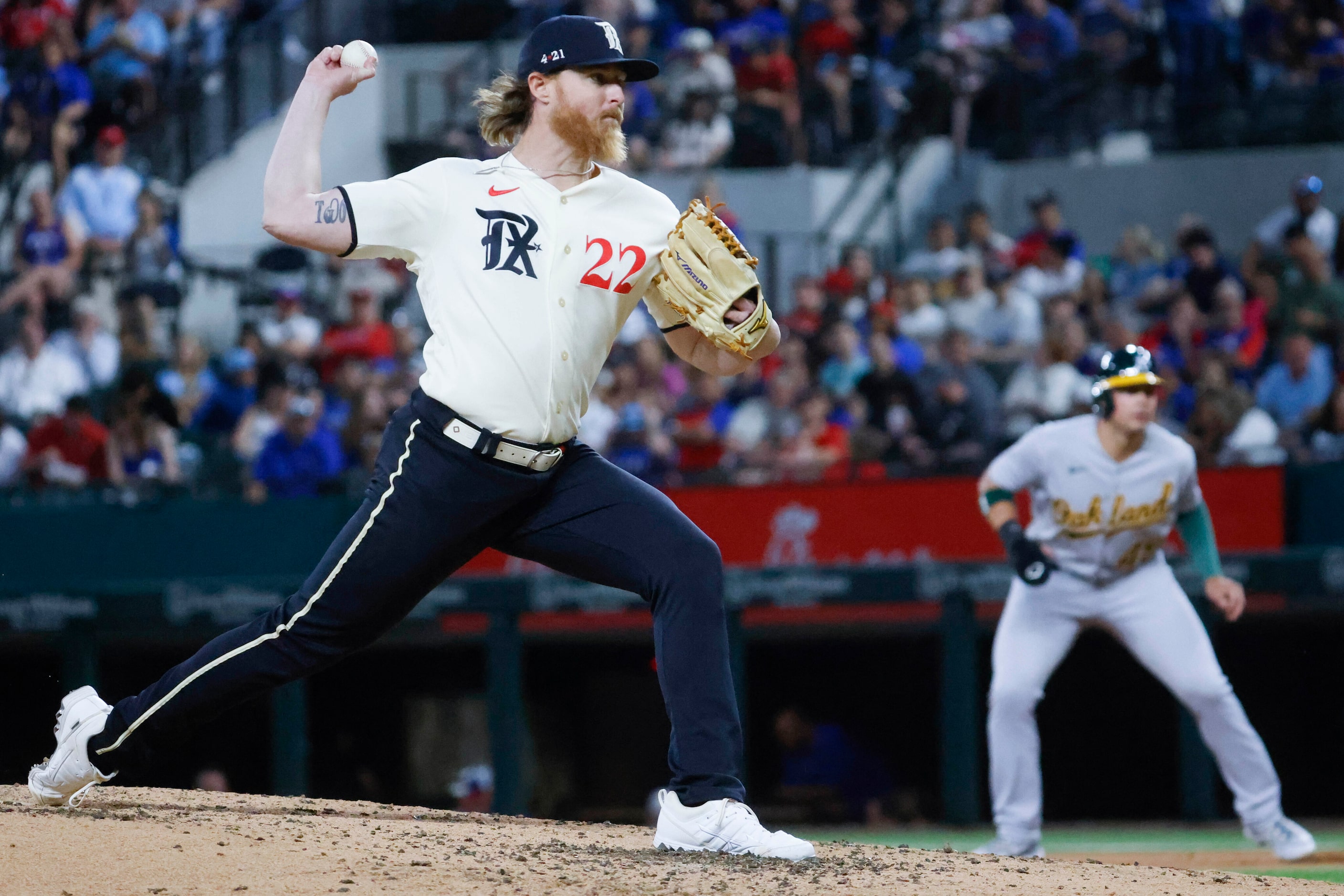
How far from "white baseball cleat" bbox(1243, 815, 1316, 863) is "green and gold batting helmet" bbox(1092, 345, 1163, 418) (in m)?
1.73

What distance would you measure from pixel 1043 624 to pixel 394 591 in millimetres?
3295

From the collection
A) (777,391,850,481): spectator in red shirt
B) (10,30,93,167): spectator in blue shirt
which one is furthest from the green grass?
(10,30,93,167): spectator in blue shirt

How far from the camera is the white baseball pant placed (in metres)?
6.57

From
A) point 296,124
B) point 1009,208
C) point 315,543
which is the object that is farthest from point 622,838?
point 1009,208

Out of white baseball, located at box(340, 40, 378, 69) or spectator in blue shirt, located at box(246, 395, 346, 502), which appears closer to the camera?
white baseball, located at box(340, 40, 378, 69)

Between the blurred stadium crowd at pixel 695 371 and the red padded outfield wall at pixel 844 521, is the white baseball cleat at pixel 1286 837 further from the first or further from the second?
the blurred stadium crowd at pixel 695 371

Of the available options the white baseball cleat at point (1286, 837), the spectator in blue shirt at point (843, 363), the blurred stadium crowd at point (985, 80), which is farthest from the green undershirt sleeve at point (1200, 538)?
the blurred stadium crowd at point (985, 80)

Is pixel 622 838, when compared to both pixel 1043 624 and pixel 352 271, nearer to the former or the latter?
pixel 1043 624

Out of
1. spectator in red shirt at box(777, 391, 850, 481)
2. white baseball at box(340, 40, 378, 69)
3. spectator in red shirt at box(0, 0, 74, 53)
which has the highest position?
spectator in red shirt at box(0, 0, 74, 53)

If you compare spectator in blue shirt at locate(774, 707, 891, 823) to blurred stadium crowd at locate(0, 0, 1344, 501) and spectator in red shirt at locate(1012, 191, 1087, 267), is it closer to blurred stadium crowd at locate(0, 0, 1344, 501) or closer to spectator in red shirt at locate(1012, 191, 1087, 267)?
blurred stadium crowd at locate(0, 0, 1344, 501)

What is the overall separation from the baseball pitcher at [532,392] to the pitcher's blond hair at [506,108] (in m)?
0.02

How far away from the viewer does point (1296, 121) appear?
13.7 meters

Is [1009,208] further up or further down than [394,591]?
further up

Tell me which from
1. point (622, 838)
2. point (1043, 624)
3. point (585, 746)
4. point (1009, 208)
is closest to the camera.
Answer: point (622, 838)
